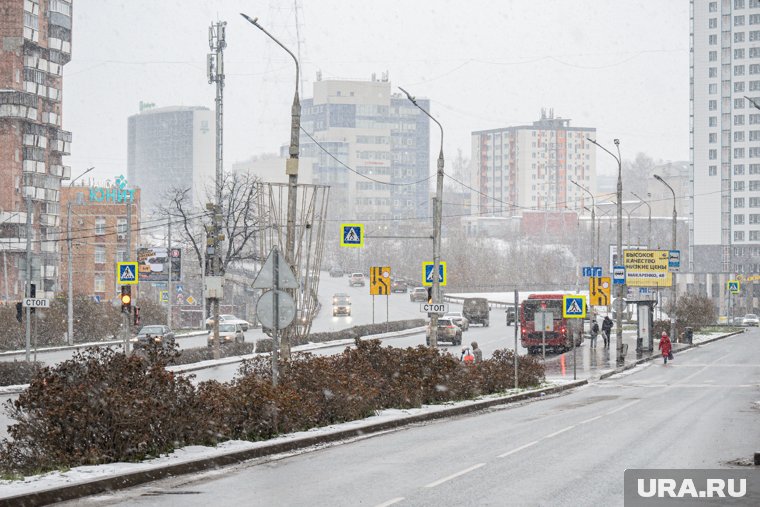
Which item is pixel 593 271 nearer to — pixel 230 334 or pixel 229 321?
pixel 230 334

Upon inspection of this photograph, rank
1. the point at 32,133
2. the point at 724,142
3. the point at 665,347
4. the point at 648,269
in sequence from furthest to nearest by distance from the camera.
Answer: the point at 724,142 < the point at 32,133 < the point at 648,269 < the point at 665,347

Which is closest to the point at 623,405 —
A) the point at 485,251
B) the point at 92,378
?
the point at 92,378

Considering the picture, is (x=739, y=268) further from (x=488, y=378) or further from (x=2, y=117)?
(x=488, y=378)

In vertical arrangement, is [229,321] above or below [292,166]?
below

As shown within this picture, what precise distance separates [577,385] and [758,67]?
5412 inches

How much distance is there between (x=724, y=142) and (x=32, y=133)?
358 ft

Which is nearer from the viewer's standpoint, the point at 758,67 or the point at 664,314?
the point at 664,314

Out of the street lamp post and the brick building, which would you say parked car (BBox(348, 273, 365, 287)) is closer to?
the brick building

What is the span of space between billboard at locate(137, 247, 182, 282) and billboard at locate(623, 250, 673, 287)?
29.4 m

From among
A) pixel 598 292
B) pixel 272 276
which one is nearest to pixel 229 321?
pixel 598 292

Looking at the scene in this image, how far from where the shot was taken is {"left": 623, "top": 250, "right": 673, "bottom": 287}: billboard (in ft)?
228

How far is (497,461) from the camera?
639 inches

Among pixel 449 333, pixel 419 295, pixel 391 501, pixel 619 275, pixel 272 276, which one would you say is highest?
pixel 272 276

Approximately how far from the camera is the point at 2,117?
294 feet
